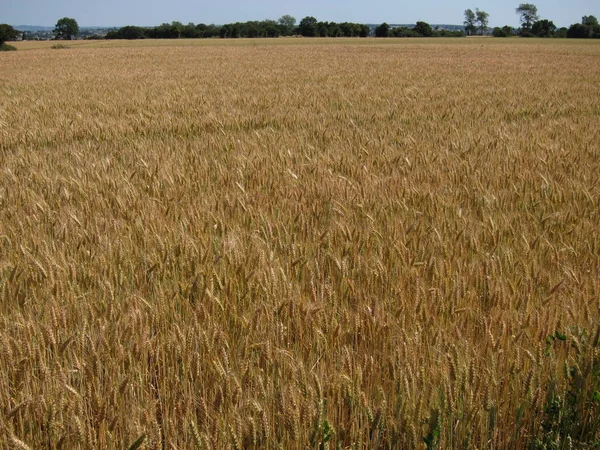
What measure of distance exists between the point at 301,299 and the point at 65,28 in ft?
420

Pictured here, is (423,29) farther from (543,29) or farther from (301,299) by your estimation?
(301,299)

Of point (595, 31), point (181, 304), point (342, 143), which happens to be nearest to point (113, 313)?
point (181, 304)

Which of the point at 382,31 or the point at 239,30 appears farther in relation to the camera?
the point at 382,31

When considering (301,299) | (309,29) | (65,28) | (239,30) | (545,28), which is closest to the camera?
(301,299)

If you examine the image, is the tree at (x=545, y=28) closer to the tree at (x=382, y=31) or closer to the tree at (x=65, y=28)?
the tree at (x=382, y=31)

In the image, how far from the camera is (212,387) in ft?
5.36

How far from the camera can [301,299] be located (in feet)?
6.62

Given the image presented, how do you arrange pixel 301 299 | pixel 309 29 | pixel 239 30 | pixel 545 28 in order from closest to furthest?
pixel 301 299 < pixel 239 30 < pixel 309 29 < pixel 545 28

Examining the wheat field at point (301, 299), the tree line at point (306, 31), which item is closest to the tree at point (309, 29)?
the tree line at point (306, 31)

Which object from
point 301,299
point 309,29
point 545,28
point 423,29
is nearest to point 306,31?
point 309,29

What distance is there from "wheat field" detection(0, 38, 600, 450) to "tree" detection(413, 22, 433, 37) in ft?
311

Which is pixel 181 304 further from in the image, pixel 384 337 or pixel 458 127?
pixel 458 127

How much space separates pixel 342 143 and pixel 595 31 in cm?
9475

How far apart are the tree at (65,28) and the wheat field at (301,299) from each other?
124 m
